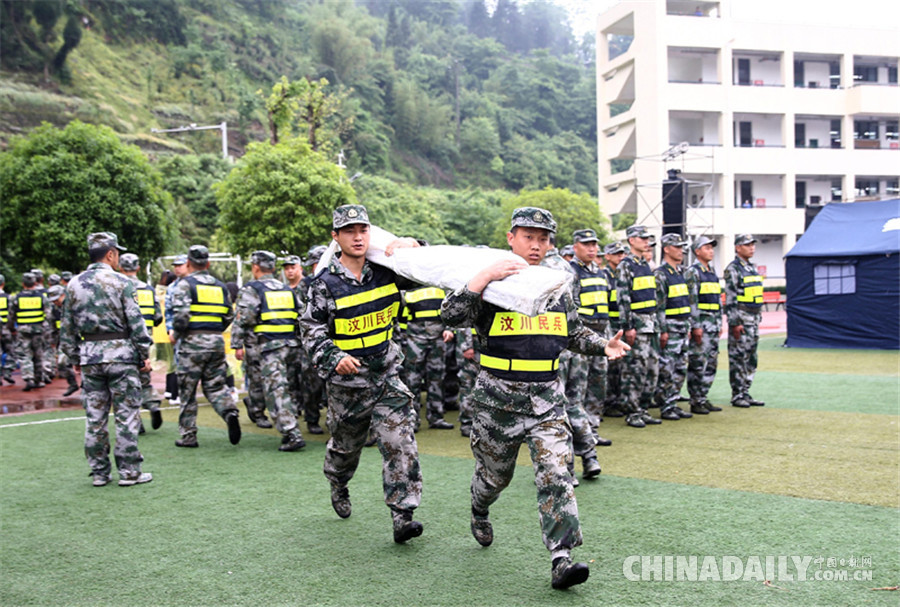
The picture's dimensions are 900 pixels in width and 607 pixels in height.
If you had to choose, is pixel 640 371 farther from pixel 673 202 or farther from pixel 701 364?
pixel 673 202

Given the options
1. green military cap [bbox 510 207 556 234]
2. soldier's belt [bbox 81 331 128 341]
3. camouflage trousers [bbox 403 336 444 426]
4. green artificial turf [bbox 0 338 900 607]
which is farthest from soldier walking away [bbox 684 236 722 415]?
soldier's belt [bbox 81 331 128 341]

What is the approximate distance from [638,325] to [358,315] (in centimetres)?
468

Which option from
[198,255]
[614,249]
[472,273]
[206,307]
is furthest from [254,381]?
[472,273]

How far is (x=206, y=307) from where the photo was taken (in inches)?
334

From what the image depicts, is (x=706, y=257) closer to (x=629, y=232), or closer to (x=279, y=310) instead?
(x=629, y=232)

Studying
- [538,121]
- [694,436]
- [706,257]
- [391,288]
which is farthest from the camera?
[538,121]

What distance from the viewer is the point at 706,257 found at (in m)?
9.91

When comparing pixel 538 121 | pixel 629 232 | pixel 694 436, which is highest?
pixel 538 121

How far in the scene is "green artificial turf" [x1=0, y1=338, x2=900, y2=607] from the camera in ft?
13.6

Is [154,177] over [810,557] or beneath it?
over

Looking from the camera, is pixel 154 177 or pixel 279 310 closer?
pixel 279 310

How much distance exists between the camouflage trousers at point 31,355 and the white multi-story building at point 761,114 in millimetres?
31325

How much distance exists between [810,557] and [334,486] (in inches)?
120

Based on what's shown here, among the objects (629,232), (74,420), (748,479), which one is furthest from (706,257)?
(74,420)
